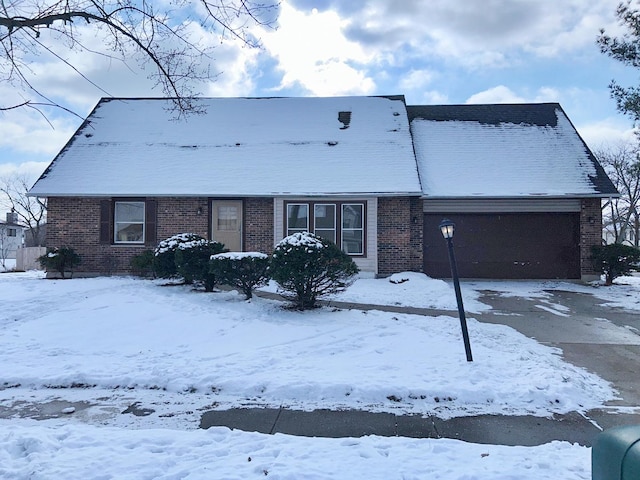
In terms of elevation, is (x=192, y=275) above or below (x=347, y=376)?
above

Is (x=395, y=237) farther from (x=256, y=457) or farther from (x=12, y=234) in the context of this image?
(x=12, y=234)

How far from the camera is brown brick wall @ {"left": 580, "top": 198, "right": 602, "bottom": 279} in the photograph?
14150 mm

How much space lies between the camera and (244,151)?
1587 centimetres

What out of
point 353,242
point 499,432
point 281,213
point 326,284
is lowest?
point 499,432

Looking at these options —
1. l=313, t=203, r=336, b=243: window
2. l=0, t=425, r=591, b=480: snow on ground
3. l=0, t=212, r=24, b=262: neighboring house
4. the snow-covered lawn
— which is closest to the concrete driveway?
the snow-covered lawn

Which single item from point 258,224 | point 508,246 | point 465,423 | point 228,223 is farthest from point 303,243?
point 508,246

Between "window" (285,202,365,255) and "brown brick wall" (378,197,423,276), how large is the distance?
65 cm

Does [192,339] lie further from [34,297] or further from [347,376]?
[34,297]

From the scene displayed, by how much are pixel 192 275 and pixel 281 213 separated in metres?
4.82

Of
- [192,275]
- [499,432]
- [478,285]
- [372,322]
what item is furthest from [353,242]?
[499,432]

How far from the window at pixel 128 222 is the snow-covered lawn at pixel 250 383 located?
5.46 m

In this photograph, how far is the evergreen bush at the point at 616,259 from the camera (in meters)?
13.0

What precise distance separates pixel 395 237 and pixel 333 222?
2.07 metres

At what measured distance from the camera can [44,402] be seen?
14.7 feet
